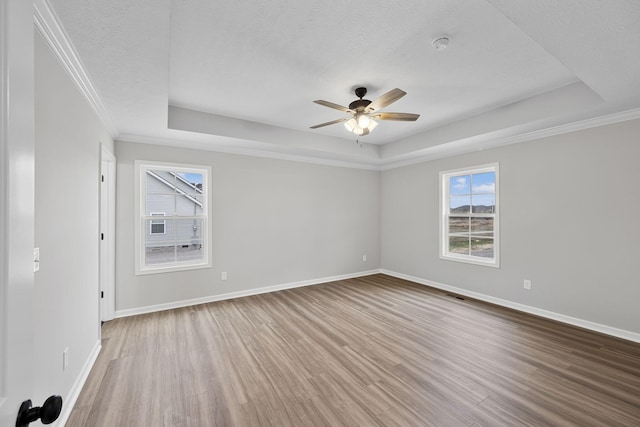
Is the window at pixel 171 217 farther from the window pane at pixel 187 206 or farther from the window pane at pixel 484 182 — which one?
the window pane at pixel 484 182

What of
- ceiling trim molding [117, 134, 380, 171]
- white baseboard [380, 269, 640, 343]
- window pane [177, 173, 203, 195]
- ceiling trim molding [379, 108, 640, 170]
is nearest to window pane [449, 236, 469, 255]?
white baseboard [380, 269, 640, 343]

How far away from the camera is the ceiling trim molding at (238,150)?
3725 millimetres

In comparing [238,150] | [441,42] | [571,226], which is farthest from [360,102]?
[571,226]

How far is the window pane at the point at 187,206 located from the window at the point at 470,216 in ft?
13.5

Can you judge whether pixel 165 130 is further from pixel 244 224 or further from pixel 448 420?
pixel 448 420

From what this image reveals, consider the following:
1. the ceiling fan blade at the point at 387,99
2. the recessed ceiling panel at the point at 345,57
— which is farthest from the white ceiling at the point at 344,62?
the ceiling fan blade at the point at 387,99

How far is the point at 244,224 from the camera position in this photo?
14.8 ft

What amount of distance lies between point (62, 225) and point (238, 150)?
278cm

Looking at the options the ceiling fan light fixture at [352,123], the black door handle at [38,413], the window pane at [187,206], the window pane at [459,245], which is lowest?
the window pane at [459,245]

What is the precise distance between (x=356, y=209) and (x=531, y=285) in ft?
10.3

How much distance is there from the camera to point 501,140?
3.94m

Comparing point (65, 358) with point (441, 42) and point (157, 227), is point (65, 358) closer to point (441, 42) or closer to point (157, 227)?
point (157, 227)

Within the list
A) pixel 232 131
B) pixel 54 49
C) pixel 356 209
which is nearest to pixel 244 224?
pixel 232 131

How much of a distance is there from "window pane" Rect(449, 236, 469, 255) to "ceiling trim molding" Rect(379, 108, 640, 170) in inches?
56.5
